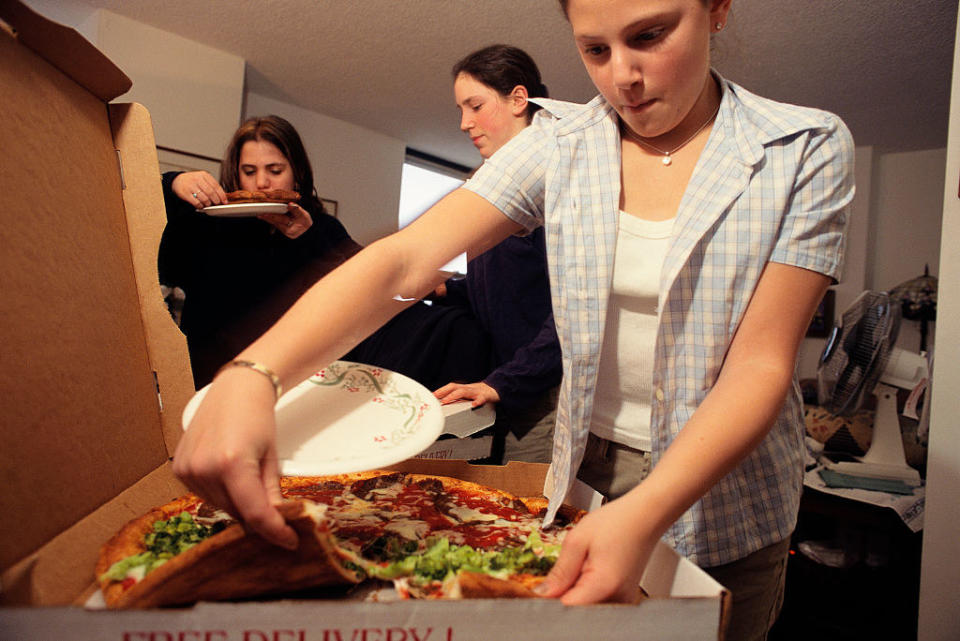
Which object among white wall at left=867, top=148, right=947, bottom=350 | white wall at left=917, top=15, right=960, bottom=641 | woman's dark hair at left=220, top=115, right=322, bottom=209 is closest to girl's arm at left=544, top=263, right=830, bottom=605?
woman's dark hair at left=220, top=115, right=322, bottom=209

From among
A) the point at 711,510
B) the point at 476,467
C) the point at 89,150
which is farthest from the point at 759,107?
the point at 89,150

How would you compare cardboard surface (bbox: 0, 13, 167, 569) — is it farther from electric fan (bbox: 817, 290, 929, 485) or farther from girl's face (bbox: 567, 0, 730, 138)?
electric fan (bbox: 817, 290, 929, 485)

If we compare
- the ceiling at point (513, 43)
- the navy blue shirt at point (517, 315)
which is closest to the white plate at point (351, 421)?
the navy blue shirt at point (517, 315)

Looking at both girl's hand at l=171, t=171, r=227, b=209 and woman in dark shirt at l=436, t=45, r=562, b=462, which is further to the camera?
woman in dark shirt at l=436, t=45, r=562, b=462

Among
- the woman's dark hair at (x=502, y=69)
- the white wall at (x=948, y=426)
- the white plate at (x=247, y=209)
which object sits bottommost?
the white wall at (x=948, y=426)

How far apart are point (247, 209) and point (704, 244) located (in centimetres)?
57

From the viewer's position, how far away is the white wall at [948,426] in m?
1.54

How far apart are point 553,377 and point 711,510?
24.0 inches

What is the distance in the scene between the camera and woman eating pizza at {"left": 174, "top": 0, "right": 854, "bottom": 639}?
0.43 metres

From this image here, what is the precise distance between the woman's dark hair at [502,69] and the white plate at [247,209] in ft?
2.38

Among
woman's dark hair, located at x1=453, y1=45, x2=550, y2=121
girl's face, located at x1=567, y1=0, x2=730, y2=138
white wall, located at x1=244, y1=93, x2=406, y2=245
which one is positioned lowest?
girl's face, located at x1=567, y1=0, x2=730, y2=138

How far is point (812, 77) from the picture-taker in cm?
343

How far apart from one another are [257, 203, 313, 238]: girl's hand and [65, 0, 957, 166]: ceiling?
87.3 inches

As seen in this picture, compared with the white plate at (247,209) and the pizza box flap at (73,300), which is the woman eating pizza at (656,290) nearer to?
the pizza box flap at (73,300)
